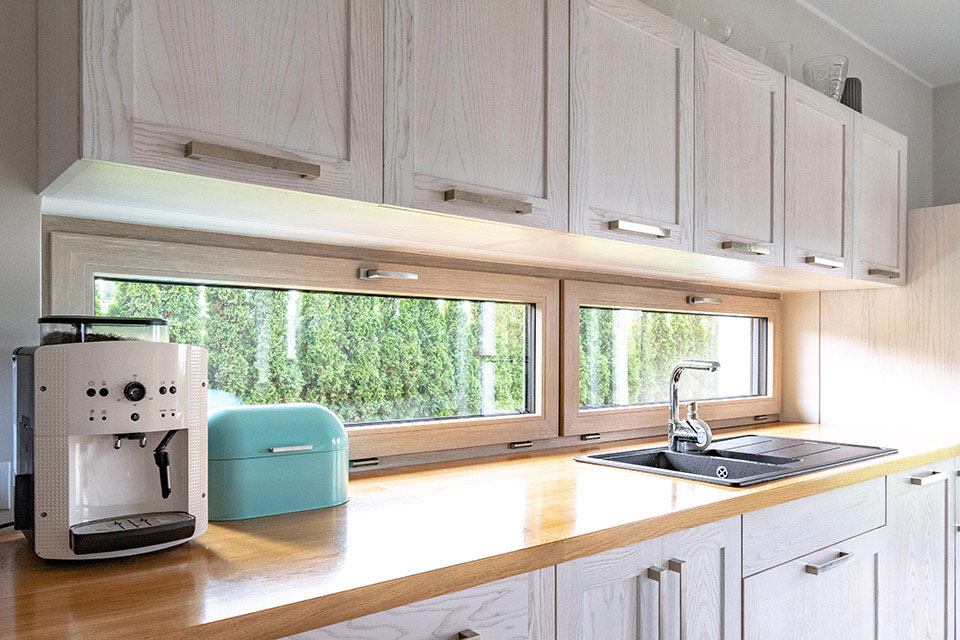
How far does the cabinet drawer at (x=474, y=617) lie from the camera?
3.15 feet

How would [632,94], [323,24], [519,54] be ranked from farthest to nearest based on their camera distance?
[632,94] < [519,54] < [323,24]

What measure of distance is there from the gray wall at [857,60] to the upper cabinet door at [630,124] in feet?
2.10

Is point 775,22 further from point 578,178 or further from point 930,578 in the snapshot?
point 930,578

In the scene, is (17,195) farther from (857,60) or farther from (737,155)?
(857,60)

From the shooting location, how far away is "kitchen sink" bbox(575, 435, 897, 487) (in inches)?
75.6

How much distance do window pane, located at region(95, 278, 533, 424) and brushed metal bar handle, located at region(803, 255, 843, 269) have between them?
0.94 meters

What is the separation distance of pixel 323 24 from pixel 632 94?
0.84m

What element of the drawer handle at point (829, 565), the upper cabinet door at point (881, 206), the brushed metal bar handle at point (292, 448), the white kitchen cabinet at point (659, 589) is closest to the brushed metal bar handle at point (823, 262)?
the upper cabinet door at point (881, 206)

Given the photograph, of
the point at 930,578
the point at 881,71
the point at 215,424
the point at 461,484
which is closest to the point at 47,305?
the point at 215,424

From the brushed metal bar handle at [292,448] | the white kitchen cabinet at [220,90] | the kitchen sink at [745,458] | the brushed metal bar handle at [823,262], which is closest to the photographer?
the white kitchen cabinet at [220,90]

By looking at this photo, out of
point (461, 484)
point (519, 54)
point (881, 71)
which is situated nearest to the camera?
point (519, 54)

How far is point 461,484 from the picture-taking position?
1633 mm

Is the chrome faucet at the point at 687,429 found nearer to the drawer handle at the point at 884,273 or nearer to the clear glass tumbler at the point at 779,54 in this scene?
the drawer handle at the point at 884,273

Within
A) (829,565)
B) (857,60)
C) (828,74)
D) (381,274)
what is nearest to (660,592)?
(829,565)
